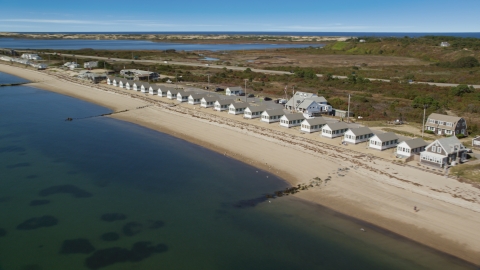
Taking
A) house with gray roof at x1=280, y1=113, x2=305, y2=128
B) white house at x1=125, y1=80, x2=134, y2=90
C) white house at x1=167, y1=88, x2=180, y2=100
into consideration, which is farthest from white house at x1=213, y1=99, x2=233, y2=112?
white house at x1=125, y1=80, x2=134, y2=90

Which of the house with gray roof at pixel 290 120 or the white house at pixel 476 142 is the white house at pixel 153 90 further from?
the white house at pixel 476 142

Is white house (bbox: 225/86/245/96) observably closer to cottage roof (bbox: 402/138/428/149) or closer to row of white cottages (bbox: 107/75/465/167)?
row of white cottages (bbox: 107/75/465/167)

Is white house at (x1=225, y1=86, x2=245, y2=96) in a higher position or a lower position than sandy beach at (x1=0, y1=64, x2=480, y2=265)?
higher

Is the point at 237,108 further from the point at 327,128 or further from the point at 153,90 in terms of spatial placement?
the point at 153,90

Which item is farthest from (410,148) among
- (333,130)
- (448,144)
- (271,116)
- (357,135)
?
(271,116)

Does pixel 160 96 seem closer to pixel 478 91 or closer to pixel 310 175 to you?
pixel 310 175
